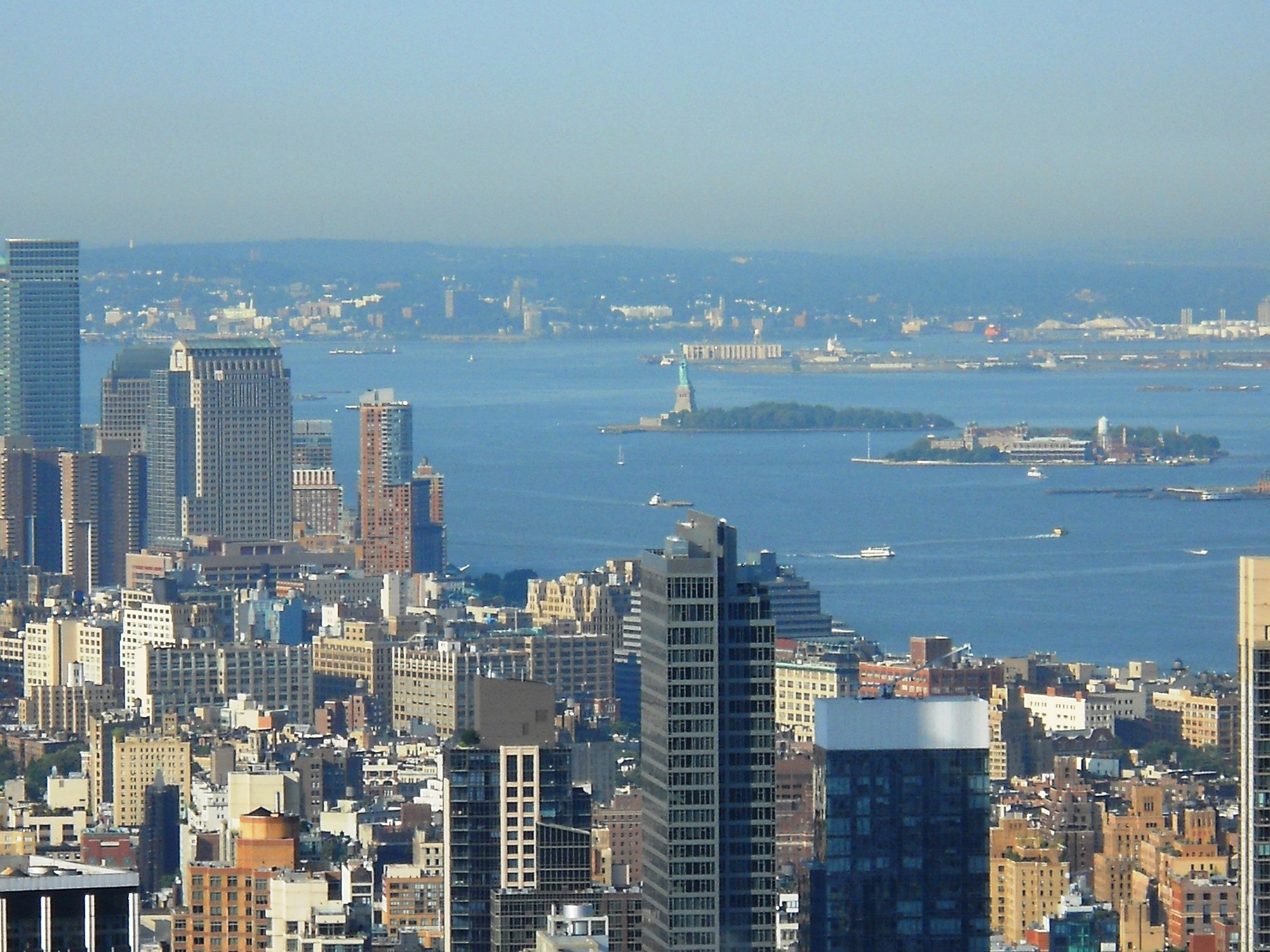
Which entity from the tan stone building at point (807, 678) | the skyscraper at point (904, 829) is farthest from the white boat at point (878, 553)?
the skyscraper at point (904, 829)

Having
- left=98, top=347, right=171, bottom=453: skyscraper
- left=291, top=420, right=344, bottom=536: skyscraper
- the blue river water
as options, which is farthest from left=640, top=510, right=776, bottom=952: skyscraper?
left=98, top=347, right=171, bottom=453: skyscraper

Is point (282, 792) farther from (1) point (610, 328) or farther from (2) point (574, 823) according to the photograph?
(1) point (610, 328)

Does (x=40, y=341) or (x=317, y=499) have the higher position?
(x=40, y=341)

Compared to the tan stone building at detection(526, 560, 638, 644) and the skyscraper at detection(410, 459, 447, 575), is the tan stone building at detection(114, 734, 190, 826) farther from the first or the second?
the skyscraper at detection(410, 459, 447, 575)

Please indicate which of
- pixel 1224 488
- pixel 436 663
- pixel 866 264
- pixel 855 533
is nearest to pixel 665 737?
pixel 436 663

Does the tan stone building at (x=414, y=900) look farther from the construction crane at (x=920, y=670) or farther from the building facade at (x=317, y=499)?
the building facade at (x=317, y=499)

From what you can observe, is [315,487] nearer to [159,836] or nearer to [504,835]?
[159,836]

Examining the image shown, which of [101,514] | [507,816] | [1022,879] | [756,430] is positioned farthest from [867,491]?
[507,816]
